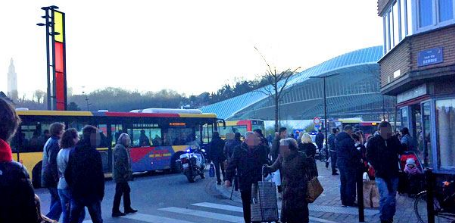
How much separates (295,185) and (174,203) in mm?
6829

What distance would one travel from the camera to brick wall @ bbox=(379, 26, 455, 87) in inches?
481

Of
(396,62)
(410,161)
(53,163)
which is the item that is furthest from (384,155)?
(396,62)

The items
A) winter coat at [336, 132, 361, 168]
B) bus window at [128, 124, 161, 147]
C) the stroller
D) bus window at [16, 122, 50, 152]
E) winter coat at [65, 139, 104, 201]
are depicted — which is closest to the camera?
winter coat at [65, 139, 104, 201]

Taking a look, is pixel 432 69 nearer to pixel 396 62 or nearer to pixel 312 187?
pixel 396 62

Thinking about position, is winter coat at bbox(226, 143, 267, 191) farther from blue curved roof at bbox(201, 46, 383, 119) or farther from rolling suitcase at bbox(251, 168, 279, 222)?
blue curved roof at bbox(201, 46, 383, 119)

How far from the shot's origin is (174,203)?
13.6 meters

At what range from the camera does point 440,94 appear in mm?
12953

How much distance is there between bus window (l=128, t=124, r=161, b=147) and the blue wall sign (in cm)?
1225

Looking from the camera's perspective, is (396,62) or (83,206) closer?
(83,206)

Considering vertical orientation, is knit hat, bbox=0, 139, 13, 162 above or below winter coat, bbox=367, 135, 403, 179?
above

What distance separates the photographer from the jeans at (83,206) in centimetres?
752

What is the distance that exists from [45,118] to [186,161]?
5125 mm

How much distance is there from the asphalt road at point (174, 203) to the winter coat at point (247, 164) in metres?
1.78

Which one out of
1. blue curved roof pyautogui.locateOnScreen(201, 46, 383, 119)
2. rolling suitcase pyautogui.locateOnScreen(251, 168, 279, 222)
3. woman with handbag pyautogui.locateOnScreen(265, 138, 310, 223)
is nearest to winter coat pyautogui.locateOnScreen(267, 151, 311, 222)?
woman with handbag pyautogui.locateOnScreen(265, 138, 310, 223)
